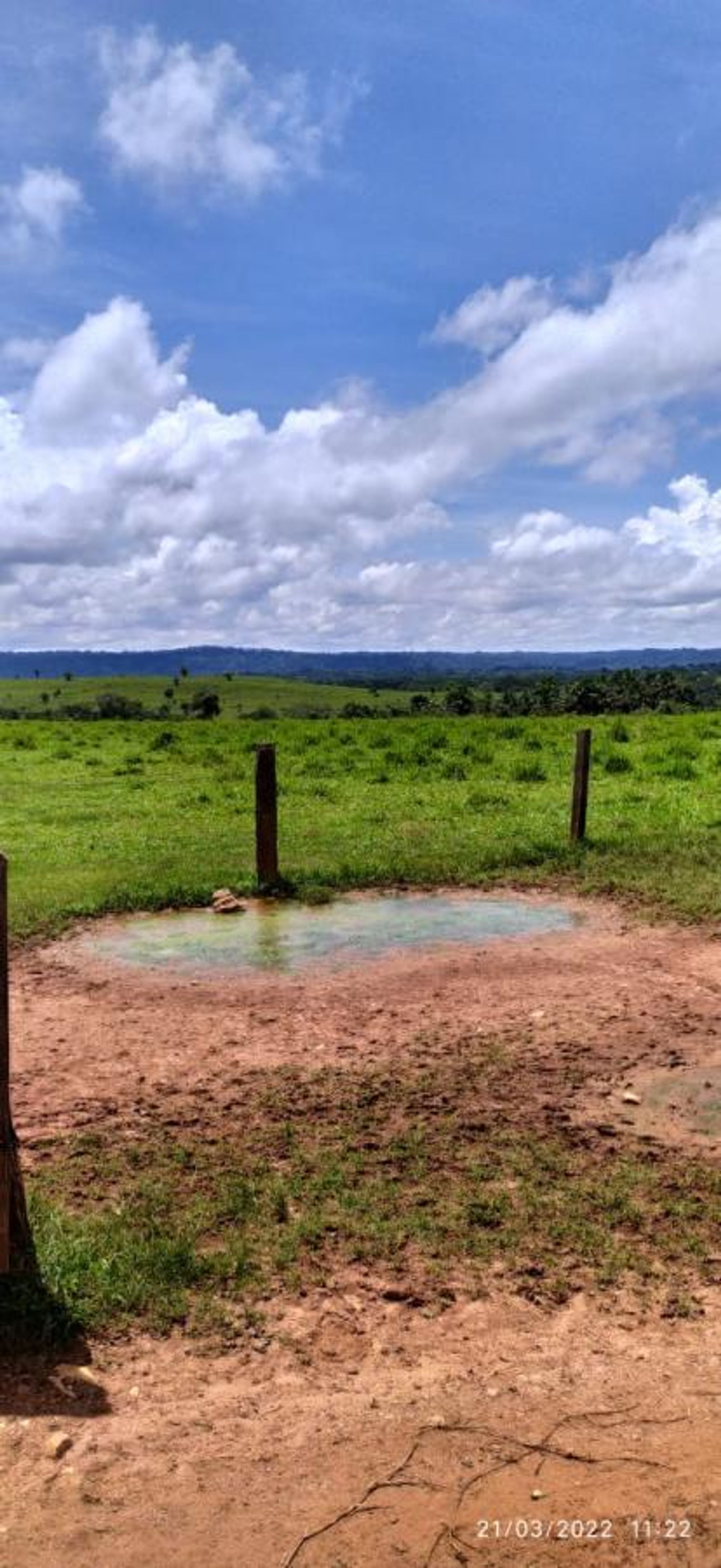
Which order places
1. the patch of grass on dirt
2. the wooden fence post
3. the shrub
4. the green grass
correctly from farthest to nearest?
1. the shrub
2. the green grass
3. the patch of grass on dirt
4. the wooden fence post

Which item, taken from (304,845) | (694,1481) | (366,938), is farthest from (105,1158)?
(304,845)

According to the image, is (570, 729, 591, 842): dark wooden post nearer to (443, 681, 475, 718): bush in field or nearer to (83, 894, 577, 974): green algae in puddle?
(83, 894, 577, 974): green algae in puddle

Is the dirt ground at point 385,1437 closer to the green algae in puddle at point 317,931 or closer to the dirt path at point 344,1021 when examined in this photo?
the dirt path at point 344,1021

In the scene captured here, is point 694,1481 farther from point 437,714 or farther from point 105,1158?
point 437,714

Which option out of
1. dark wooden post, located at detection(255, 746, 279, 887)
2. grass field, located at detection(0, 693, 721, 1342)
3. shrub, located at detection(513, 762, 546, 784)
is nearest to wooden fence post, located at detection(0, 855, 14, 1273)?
grass field, located at detection(0, 693, 721, 1342)

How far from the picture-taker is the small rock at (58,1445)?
3965 millimetres

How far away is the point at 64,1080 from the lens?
299 inches

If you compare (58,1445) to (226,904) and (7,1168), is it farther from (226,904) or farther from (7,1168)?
(226,904)

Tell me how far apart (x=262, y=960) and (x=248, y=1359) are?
613cm

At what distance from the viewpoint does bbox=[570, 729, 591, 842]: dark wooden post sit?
51.0 ft

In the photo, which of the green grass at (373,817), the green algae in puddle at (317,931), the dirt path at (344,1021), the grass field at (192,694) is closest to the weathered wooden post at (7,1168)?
the dirt path at (344,1021)

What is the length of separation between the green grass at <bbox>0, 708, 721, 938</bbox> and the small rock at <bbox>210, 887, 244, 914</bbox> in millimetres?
302

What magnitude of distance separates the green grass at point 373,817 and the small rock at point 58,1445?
791cm

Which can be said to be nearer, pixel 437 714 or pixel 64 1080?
pixel 64 1080
